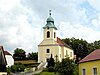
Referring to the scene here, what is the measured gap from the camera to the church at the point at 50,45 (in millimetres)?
83375

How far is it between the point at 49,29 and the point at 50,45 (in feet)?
15.5

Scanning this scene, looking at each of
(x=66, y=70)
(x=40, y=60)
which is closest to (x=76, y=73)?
(x=66, y=70)

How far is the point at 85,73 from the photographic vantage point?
42312 millimetres

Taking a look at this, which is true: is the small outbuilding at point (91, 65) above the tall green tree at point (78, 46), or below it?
below

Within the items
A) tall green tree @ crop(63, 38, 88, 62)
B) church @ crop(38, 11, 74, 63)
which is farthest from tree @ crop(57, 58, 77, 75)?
tall green tree @ crop(63, 38, 88, 62)

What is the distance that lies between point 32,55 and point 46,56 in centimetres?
3153

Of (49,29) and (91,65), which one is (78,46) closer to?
(49,29)

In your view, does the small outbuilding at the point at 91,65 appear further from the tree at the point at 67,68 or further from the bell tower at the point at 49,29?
the bell tower at the point at 49,29

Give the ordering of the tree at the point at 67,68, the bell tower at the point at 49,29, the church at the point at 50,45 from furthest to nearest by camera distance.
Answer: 1. the bell tower at the point at 49,29
2. the church at the point at 50,45
3. the tree at the point at 67,68

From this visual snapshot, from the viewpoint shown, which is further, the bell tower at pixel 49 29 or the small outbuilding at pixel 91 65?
the bell tower at pixel 49 29

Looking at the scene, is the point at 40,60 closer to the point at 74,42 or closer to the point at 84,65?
the point at 74,42

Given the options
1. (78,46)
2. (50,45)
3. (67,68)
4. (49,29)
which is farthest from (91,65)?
(78,46)

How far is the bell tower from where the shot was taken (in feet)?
278

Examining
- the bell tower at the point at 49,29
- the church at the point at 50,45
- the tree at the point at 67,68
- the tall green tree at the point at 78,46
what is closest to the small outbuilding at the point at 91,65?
the tree at the point at 67,68
